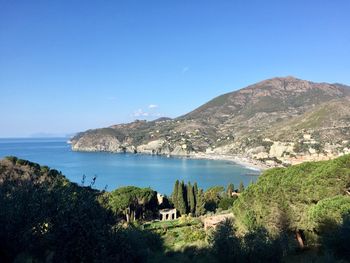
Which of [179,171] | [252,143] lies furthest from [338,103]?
[179,171]

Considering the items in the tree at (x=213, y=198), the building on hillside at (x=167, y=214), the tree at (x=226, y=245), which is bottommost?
the building on hillside at (x=167, y=214)

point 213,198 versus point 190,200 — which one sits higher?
point 190,200

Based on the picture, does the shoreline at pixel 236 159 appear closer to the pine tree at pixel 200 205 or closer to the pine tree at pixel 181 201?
the pine tree at pixel 200 205

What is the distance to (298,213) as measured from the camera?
706 inches

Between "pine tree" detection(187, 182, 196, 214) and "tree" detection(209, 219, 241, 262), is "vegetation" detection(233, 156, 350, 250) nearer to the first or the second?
"tree" detection(209, 219, 241, 262)

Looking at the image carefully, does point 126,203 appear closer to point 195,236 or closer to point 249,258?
point 195,236

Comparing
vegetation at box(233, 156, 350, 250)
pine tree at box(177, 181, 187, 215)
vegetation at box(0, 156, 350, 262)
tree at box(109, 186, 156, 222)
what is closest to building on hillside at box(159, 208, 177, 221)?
pine tree at box(177, 181, 187, 215)

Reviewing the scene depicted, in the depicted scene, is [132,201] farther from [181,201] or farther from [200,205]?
[200,205]

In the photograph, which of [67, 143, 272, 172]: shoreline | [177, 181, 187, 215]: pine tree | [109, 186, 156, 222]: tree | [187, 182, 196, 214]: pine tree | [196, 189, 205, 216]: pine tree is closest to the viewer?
[109, 186, 156, 222]: tree

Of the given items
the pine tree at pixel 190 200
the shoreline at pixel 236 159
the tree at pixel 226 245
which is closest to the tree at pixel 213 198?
the pine tree at pixel 190 200

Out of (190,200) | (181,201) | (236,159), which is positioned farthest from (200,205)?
(236,159)

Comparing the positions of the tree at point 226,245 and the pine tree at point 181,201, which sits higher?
the tree at point 226,245

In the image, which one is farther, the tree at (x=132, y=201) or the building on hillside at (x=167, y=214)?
the building on hillside at (x=167, y=214)

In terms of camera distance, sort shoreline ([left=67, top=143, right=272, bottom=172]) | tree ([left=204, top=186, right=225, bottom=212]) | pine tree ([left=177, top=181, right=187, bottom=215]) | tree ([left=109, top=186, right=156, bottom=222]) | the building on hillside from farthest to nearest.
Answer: shoreline ([left=67, top=143, right=272, bottom=172]), tree ([left=204, top=186, right=225, bottom=212]), pine tree ([left=177, top=181, right=187, bottom=215]), the building on hillside, tree ([left=109, top=186, right=156, bottom=222])
